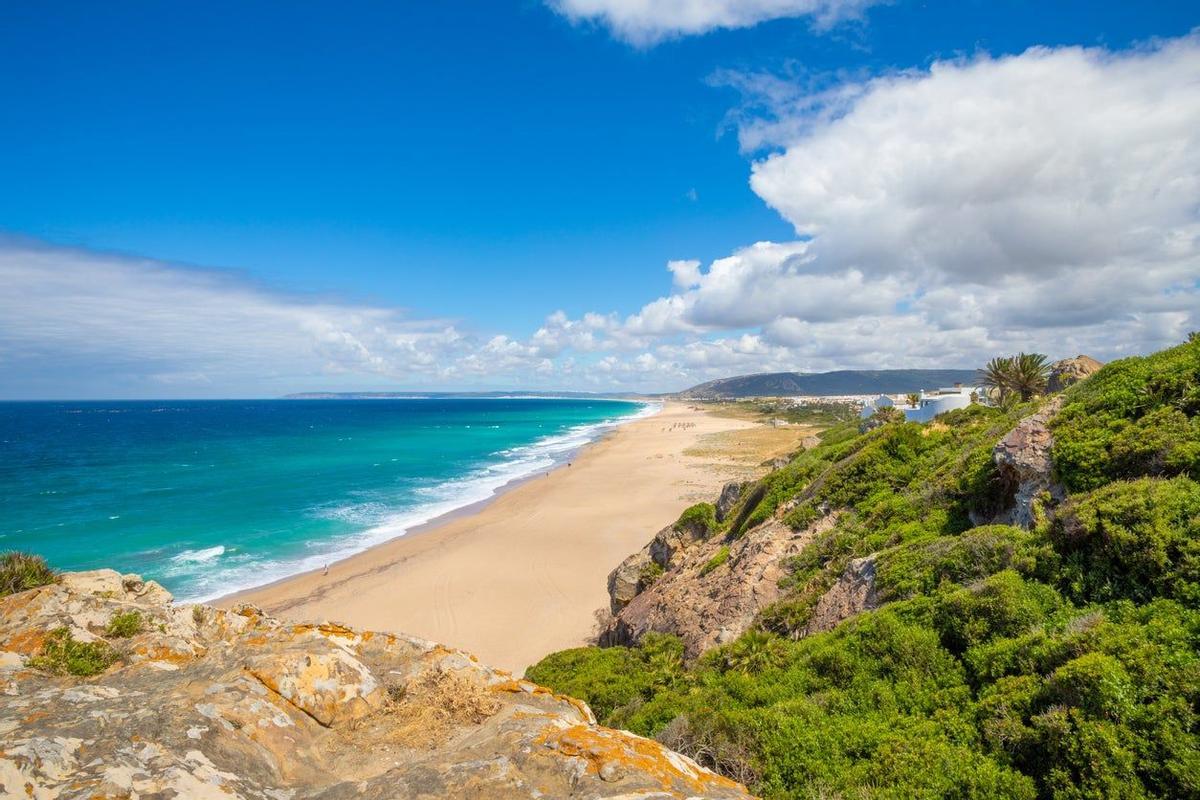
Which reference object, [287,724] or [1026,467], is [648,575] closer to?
[1026,467]

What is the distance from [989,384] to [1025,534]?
3185 centimetres

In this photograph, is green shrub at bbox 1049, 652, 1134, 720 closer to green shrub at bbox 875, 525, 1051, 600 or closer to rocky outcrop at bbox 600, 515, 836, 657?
green shrub at bbox 875, 525, 1051, 600

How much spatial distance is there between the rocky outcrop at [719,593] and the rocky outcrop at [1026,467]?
13.3 feet

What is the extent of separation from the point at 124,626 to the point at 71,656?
635mm

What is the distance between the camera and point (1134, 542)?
21.1ft

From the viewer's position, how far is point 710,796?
160 inches

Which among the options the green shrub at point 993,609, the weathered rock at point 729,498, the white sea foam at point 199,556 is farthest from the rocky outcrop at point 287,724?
the white sea foam at point 199,556

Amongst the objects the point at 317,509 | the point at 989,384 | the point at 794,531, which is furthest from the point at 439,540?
the point at 989,384

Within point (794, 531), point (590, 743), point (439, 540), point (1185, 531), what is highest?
point (1185, 531)

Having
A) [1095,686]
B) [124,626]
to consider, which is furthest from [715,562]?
[124,626]

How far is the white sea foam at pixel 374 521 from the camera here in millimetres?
26000

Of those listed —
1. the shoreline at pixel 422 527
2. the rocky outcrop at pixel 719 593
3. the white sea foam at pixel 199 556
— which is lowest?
the shoreline at pixel 422 527

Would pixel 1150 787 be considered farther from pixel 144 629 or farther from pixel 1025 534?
pixel 144 629

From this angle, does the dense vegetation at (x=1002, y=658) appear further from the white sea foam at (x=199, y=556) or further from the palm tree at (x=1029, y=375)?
the white sea foam at (x=199, y=556)
